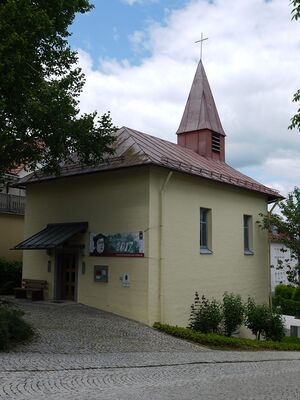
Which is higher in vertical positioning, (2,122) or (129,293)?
(2,122)

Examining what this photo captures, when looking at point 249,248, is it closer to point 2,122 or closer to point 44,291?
point 44,291

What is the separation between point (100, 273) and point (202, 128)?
1049 cm

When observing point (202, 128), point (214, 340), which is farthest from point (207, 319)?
point (202, 128)

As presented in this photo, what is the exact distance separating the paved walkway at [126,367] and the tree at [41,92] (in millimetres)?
4932

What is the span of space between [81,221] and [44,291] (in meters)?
3.38

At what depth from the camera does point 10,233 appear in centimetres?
2602

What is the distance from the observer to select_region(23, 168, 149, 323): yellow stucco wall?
16.7 m

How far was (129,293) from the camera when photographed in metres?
16.8

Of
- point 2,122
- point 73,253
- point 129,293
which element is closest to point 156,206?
point 129,293

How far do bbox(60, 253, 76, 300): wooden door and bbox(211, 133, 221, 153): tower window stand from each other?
9.80 meters

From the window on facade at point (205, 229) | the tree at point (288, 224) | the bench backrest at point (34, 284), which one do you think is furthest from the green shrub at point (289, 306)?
the bench backrest at point (34, 284)

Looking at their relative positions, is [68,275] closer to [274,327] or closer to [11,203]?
[274,327]

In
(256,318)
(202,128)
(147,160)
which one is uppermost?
(202,128)

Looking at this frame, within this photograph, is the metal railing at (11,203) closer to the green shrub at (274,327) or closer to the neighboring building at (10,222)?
the neighboring building at (10,222)
